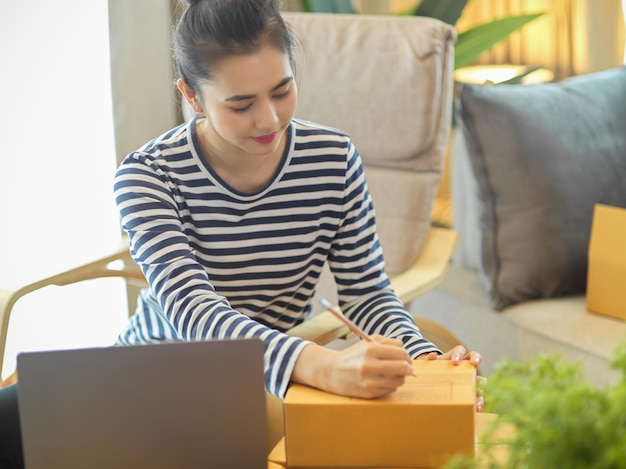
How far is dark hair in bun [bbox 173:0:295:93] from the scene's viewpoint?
122 cm

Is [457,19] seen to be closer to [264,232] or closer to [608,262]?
[608,262]

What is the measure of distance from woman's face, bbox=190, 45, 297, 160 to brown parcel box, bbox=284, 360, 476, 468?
17.7 inches

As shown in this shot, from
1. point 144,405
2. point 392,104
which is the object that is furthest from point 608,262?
point 144,405

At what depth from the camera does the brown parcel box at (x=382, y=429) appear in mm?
881

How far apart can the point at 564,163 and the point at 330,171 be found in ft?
2.51

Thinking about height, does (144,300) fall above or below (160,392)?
below

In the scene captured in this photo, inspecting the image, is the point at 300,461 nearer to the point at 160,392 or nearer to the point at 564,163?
the point at 160,392

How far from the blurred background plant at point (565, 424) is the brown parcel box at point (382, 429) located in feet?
0.72

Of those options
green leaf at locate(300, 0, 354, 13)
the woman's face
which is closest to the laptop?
the woman's face

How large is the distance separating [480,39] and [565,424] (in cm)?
211

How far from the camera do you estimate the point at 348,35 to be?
6.55 ft

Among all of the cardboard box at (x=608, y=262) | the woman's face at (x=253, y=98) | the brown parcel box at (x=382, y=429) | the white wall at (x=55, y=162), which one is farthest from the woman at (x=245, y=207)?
the white wall at (x=55, y=162)

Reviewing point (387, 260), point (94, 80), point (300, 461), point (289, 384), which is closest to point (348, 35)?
point (387, 260)

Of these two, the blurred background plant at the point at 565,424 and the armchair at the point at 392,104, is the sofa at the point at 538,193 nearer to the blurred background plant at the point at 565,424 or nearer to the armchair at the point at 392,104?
the armchair at the point at 392,104
